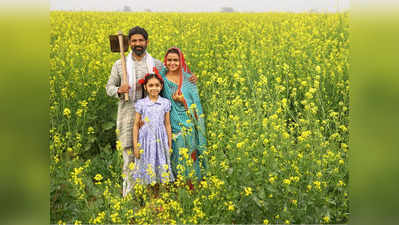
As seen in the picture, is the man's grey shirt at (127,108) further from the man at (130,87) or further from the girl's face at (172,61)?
the girl's face at (172,61)

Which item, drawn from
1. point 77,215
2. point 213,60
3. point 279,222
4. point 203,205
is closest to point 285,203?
point 279,222

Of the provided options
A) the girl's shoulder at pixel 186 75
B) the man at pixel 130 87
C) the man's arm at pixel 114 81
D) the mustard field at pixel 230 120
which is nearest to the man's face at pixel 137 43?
the man at pixel 130 87

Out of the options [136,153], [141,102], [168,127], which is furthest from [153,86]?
[136,153]

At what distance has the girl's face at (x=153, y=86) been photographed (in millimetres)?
3559

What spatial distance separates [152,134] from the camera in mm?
3592

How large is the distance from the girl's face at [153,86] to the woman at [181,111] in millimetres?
120

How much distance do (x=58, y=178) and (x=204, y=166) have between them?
4.24 feet

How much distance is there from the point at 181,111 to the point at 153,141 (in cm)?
38

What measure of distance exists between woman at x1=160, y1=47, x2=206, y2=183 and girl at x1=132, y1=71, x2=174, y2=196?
85 millimetres

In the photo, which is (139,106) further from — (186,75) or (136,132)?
(186,75)

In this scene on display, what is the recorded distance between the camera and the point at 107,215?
3.38 m

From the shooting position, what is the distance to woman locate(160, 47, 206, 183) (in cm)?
366
